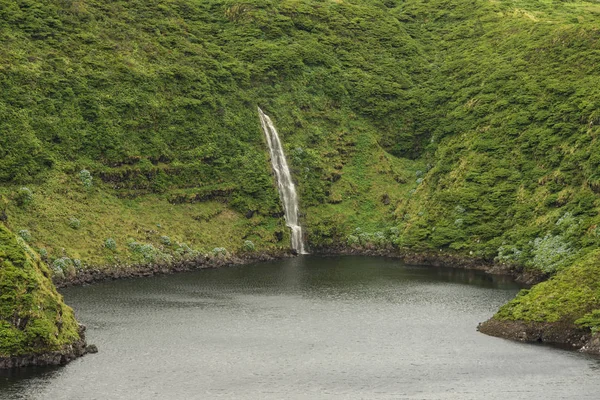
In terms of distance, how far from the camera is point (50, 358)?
307 ft

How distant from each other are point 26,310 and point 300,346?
91.0 ft

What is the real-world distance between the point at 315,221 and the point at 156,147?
30.5 meters

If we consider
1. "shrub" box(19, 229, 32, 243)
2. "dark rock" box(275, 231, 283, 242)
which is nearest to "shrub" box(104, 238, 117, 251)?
"shrub" box(19, 229, 32, 243)

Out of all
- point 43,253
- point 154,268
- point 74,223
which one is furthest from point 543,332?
point 74,223

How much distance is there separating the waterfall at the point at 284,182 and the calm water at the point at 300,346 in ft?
97.1

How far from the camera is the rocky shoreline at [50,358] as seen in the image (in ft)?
300

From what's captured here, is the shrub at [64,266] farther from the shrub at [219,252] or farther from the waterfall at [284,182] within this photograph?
the waterfall at [284,182]

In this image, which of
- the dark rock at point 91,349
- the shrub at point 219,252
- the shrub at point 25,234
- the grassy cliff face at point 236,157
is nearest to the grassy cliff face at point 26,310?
the dark rock at point 91,349

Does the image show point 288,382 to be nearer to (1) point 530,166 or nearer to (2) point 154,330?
(2) point 154,330

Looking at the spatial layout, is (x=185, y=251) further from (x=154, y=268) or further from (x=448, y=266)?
(x=448, y=266)

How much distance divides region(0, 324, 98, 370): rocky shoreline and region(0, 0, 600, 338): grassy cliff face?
130ft

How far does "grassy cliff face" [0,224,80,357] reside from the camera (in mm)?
92125

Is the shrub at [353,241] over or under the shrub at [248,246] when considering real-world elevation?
over

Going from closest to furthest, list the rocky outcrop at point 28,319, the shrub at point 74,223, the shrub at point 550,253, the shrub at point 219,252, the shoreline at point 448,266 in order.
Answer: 1. the rocky outcrop at point 28,319
2. the shoreline at point 448,266
3. the shrub at point 550,253
4. the shrub at point 74,223
5. the shrub at point 219,252
